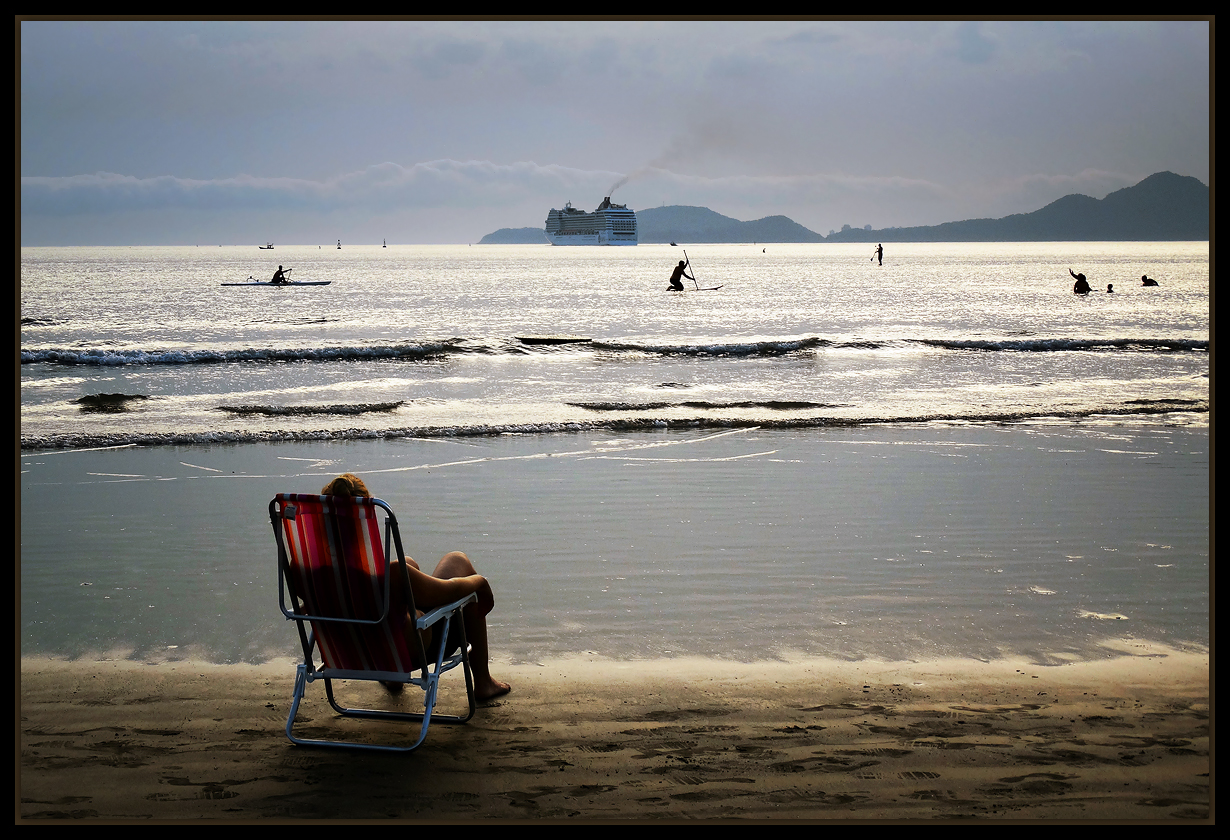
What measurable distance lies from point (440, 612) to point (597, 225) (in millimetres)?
170531

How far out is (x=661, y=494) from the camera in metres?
7.46

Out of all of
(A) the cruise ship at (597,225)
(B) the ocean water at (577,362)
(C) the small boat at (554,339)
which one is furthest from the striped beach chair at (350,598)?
(A) the cruise ship at (597,225)

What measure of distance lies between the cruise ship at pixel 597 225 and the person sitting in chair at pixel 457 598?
550 ft

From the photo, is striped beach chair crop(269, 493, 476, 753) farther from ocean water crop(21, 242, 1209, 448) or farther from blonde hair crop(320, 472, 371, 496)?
ocean water crop(21, 242, 1209, 448)

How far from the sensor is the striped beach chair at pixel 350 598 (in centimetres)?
324

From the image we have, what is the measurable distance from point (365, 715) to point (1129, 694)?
294 cm

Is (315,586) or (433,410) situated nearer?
(315,586)

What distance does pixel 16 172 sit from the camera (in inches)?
108

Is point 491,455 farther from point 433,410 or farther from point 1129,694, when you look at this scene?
point 1129,694

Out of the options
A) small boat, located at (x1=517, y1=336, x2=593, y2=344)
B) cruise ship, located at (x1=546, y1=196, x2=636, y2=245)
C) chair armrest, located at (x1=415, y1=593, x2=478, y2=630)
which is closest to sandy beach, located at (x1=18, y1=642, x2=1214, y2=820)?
chair armrest, located at (x1=415, y1=593, x2=478, y2=630)

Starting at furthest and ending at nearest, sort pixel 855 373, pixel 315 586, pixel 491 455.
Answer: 1. pixel 855 373
2. pixel 491 455
3. pixel 315 586

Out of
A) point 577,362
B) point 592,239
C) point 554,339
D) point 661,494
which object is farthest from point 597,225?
point 661,494

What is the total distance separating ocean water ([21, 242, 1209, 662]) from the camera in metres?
Result: 4.71
